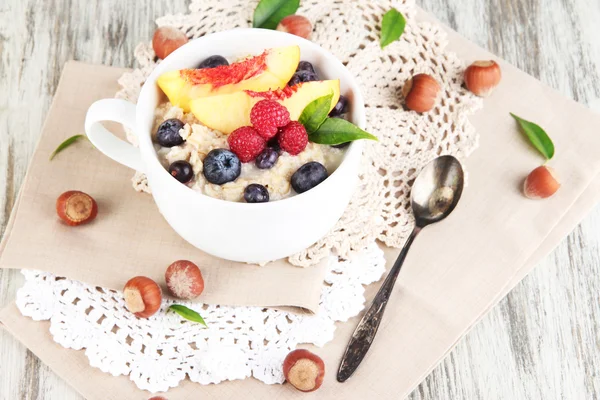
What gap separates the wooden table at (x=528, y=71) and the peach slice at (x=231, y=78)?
2.07 feet

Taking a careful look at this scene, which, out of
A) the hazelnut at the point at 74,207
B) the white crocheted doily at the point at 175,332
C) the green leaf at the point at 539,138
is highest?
the green leaf at the point at 539,138

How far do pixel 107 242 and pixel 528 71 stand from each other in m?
1.39

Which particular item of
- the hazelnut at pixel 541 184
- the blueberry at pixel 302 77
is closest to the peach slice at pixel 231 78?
the blueberry at pixel 302 77

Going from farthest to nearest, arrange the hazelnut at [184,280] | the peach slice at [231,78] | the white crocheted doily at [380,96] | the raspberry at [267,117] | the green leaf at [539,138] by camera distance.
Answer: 1. the green leaf at [539,138]
2. the white crocheted doily at [380,96]
3. the hazelnut at [184,280]
4. the peach slice at [231,78]
5. the raspberry at [267,117]

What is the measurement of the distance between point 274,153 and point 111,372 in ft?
2.08

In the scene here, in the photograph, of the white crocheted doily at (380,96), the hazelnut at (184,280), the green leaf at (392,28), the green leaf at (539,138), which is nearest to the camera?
the hazelnut at (184,280)

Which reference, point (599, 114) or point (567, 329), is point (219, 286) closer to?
point (567, 329)

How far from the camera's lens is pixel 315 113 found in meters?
1.50

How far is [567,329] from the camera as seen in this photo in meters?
1.84

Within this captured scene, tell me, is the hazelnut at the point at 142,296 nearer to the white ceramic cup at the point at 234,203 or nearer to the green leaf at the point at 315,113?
the white ceramic cup at the point at 234,203

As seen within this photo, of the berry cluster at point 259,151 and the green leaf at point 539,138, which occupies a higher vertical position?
the berry cluster at point 259,151

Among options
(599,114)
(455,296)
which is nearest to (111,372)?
(455,296)

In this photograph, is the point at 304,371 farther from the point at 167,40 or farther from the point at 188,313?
the point at 167,40

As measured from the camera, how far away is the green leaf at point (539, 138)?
193 cm
